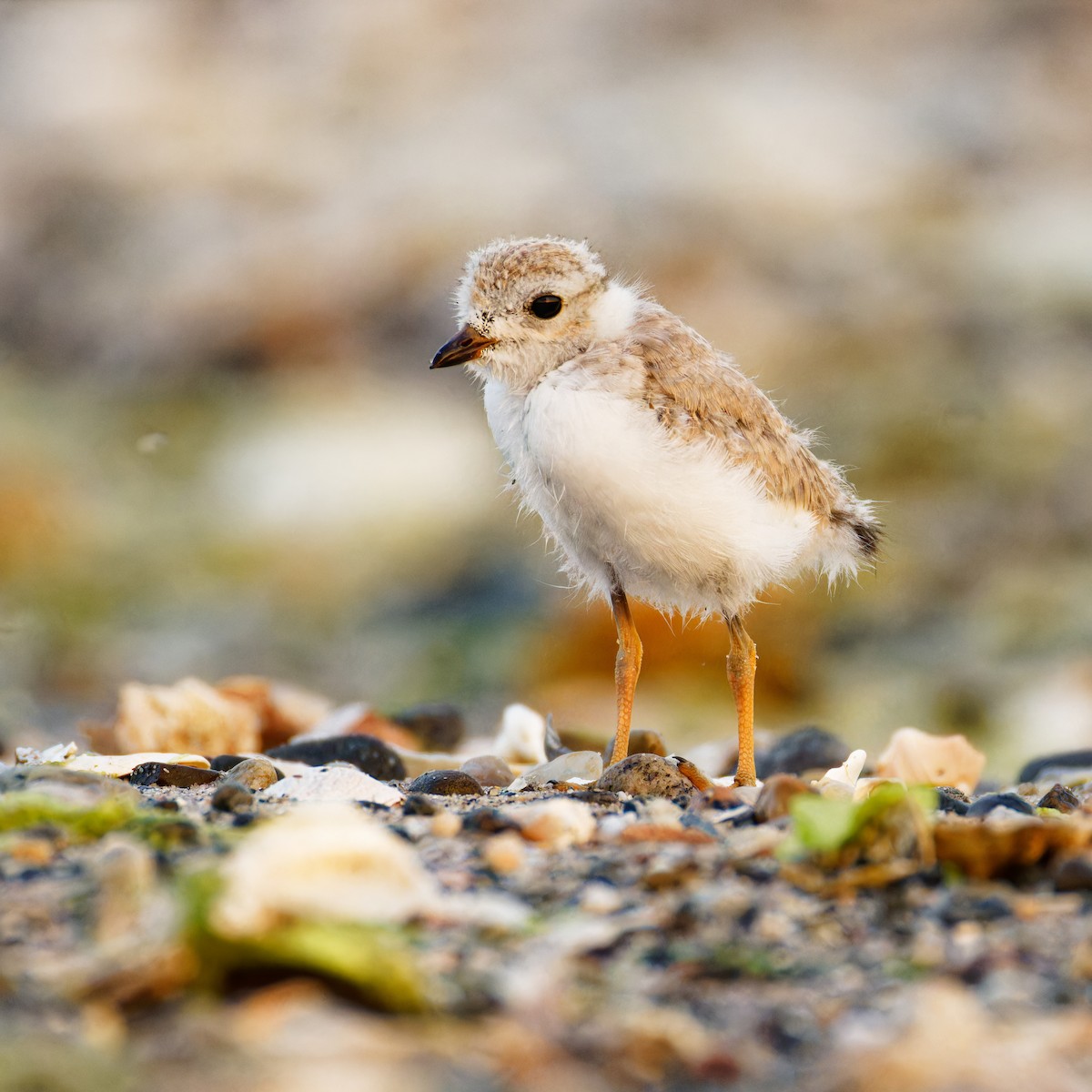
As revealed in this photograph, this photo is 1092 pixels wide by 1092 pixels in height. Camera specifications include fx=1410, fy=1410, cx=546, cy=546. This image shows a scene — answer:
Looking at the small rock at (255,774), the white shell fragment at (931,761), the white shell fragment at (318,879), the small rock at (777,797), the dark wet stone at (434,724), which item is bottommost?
the white shell fragment at (318,879)

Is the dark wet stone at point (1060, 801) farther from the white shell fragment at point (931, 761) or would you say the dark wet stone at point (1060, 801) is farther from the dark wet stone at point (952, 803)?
the white shell fragment at point (931, 761)

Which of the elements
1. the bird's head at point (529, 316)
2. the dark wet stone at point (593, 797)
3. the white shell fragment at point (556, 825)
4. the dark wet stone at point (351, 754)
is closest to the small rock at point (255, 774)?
the dark wet stone at point (351, 754)

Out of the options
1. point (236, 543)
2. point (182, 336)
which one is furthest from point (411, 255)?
point (236, 543)

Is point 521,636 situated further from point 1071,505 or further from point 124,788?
point 124,788

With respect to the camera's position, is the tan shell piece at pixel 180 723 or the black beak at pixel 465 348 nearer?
the black beak at pixel 465 348

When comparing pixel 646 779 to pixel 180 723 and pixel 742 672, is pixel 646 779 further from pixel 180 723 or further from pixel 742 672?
pixel 180 723

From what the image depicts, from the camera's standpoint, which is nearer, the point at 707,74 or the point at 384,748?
the point at 384,748

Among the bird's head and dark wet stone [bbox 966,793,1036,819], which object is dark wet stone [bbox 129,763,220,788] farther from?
dark wet stone [bbox 966,793,1036,819]
